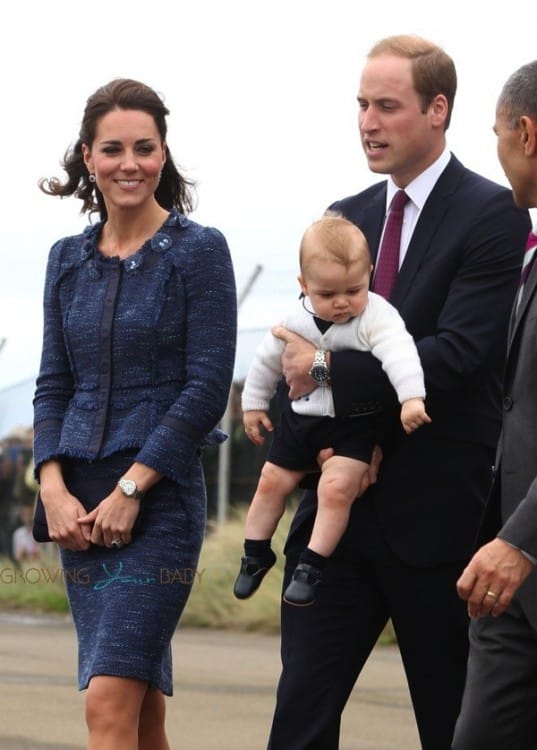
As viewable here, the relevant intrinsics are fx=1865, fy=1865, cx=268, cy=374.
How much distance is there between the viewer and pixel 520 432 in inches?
177

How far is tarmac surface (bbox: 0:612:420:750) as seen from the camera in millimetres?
8078

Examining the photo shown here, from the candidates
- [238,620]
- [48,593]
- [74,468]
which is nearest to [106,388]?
[74,468]

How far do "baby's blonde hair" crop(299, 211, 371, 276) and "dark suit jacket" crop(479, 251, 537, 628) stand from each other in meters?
0.47

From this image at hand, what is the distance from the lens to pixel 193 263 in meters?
5.23

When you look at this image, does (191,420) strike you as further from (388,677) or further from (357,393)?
(388,677)

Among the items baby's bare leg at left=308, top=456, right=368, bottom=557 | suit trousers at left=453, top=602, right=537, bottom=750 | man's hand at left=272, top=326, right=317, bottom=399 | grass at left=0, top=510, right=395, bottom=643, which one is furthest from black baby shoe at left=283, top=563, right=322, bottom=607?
grass at left=0, top=510, right=395, bottom=643

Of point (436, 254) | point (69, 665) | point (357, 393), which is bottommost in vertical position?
point (69, 665)

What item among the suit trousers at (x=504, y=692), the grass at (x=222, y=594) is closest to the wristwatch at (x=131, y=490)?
the suit trousers at (x=504, y=692)

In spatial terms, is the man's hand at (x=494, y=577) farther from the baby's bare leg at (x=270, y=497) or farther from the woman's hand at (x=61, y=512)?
the woman's hand at (x=61, y=512)

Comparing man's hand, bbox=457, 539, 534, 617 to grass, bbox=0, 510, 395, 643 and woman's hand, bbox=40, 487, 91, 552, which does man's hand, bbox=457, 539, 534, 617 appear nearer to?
woman's hand, bbox=40, 487, 91, 552

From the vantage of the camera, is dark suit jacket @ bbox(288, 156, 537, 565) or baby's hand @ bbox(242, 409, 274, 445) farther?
baby's hand @ bbox(242, 409, 274, 445)

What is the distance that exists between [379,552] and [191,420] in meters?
0.64

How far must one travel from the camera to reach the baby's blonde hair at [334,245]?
4.84 metres

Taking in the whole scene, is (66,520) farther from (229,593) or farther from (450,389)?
(229,593)
